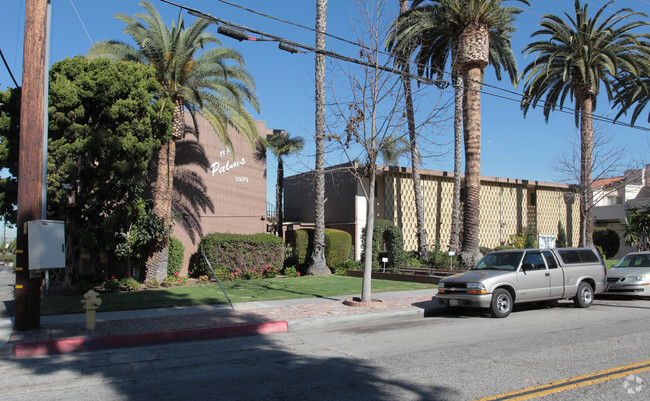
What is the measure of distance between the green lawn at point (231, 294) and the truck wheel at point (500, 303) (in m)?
5.15

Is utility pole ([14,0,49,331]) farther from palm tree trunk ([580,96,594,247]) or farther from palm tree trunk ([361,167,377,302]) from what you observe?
palm tree trunk ([580,96,594,247])

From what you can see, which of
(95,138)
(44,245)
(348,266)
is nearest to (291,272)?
(348,266)

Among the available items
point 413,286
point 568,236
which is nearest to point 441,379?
point 413,286

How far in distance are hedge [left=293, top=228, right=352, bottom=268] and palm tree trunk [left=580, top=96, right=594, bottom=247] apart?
12985 mm

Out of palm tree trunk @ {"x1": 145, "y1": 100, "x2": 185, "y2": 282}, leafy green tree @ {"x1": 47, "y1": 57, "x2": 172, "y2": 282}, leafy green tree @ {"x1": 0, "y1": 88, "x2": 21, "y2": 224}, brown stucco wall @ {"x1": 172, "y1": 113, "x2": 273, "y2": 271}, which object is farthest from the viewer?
brown stucco wall @ {"x1": 172, "y1": 113, "x2": 273, "y2": 271}

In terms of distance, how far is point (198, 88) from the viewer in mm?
19094

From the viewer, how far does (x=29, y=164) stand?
9.66 metres

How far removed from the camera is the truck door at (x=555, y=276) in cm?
1232

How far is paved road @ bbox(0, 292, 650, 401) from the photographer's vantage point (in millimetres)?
5840

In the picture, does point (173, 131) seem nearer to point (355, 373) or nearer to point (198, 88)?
point (198, 88)

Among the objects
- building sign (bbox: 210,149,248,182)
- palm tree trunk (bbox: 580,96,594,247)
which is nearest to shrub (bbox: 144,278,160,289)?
building sign (bbox: 210,149,248,182)

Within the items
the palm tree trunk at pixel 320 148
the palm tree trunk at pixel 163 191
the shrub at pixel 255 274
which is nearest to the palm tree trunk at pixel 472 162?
the palm tree trunk at pixel 320 148

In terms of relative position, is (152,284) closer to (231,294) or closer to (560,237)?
(231,294)

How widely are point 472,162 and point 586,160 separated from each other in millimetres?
8663
